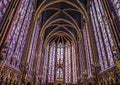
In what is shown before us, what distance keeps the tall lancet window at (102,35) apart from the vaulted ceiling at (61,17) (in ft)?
11.2

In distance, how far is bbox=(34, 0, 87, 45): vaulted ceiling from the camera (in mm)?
21438

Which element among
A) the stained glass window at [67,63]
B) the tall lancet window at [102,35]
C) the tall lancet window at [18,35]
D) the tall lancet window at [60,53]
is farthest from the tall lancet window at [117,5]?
the tall lancet window at [60,53]

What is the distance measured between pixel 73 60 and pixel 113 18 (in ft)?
58.9

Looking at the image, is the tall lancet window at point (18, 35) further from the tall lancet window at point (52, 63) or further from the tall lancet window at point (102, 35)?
the tall lancet window at point (52, 63)

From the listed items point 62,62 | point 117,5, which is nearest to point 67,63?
point 62,62

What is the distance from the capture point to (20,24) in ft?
51.9

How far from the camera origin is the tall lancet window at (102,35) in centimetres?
1392

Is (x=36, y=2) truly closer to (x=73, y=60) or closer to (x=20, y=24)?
(x=20, y=24)

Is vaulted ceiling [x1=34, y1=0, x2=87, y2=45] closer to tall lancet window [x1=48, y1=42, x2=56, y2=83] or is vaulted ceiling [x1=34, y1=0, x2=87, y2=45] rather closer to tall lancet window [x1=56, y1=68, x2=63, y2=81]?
tall lancet window [x1=48, y1=42, x2=56, y2=83]

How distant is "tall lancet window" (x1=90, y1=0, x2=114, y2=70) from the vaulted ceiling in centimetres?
342

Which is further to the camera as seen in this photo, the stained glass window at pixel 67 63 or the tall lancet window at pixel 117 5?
the stained glass window at pixel 67 63

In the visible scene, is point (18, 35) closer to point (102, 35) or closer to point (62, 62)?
point (102, 35)

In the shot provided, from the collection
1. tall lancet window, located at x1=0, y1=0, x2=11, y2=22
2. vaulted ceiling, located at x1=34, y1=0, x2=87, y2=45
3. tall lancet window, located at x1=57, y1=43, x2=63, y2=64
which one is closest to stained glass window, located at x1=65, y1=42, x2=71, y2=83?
tall lancet window, located at x1=57, y1=43, x2=63, y2=64

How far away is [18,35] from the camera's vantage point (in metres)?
15.3
